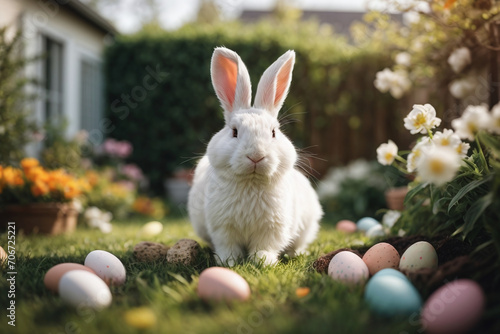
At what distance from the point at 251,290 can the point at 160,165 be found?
5.73 meters

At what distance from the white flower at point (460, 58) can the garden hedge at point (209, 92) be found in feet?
10.8

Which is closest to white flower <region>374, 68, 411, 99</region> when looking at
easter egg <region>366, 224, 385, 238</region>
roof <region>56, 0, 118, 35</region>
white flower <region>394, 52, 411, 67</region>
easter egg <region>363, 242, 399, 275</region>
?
white flower <region>394, 52, 411, 67</region>

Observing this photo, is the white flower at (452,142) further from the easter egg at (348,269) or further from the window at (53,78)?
the window at (53,78)

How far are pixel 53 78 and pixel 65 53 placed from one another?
1.50ft

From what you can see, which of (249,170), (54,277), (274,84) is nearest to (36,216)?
(54,277)

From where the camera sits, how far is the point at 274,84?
2.48 meters

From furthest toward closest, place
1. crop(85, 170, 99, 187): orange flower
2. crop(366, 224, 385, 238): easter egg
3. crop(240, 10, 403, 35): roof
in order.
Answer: crop(240, 10, 403, 35): roof
crop(85, 170, 99, 187): orange flower
crop(366, 224, 385, 238): easter egg

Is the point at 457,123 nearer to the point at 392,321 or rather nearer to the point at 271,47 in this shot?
the point at 392,321

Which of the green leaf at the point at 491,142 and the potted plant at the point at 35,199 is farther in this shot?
the potted plant at the point at 35,199

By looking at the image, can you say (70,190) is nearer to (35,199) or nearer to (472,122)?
(35,199)

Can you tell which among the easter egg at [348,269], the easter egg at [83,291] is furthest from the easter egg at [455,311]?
the easter egg at [83,291]

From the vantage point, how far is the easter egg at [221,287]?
1.71 meters

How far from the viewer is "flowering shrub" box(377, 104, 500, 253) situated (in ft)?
5.72

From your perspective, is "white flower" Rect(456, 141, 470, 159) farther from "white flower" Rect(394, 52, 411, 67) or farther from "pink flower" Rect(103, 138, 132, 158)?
"pink flower" Rect(103, 138, 132, 158)
